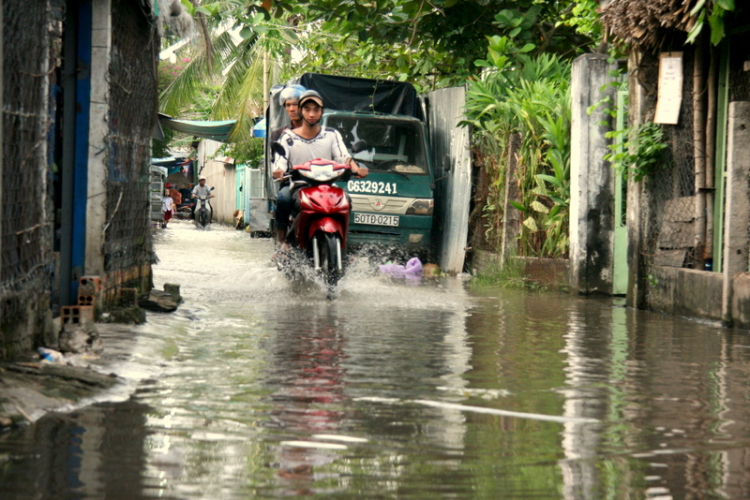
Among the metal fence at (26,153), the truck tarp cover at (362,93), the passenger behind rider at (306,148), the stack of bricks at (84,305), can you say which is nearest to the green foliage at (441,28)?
the truck tarp cover at (362,93)

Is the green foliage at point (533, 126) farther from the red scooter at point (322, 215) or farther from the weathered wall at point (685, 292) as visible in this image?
the red scooter at point (322, 215)

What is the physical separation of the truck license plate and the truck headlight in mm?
244

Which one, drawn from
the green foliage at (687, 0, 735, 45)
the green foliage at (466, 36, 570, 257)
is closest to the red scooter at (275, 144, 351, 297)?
the green foliage at (466, 36, 570, 257)

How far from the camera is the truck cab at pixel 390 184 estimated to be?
48.8 feet

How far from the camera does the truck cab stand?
14.9m

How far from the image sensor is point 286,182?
36.2ft

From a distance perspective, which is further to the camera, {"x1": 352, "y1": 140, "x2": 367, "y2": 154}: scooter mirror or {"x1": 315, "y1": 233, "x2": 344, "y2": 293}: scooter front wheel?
{"x1": 352, "y1": 140, "x2": 367, "y2": 154}: scooter mirror

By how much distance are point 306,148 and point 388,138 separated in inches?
192

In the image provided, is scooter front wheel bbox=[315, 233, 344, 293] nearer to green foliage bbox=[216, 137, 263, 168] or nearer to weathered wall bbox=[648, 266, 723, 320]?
weathered wall bbox=[648, 266, 723, 320]

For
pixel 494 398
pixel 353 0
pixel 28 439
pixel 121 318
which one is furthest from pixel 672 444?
pixel 353 0

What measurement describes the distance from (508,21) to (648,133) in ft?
15.0

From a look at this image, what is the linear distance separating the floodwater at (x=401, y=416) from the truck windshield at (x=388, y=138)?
712 centimetres

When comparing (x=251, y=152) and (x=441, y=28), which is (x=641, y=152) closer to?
(x=441, y=28)

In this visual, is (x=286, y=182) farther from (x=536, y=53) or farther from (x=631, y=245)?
(x=536, y=53)
